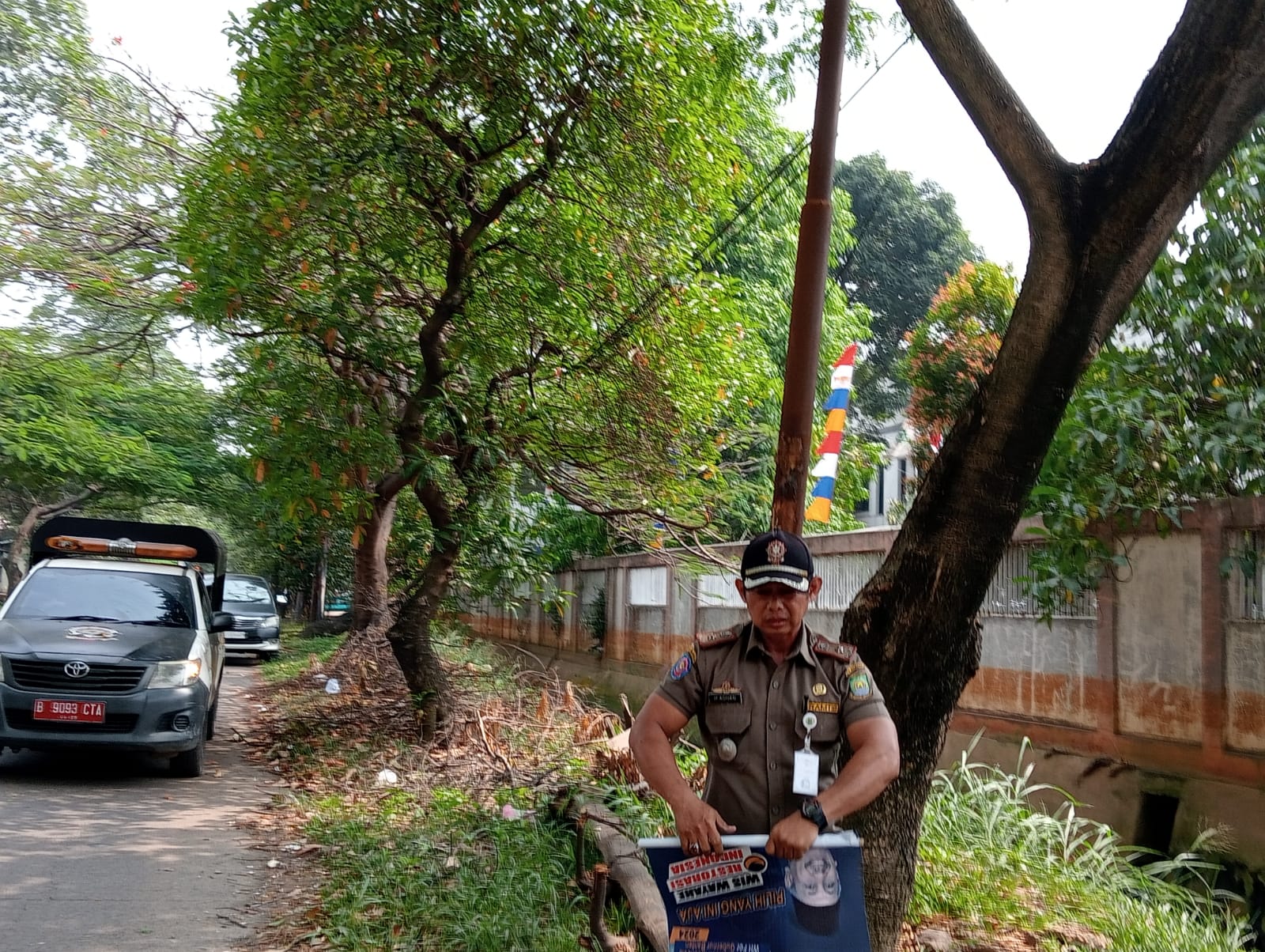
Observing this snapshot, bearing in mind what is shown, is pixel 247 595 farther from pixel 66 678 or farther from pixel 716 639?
pixel 716 639

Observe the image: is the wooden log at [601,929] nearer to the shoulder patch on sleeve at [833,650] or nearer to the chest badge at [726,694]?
the chest badge at [726,694]

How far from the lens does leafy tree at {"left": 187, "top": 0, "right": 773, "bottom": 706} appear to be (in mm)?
8172

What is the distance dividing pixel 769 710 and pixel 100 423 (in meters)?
18.4

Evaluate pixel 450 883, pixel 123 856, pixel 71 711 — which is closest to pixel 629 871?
pixel 450 883

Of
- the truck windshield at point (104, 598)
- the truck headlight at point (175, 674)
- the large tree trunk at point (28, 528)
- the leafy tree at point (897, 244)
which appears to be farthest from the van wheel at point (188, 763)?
the leafy tree at point (897, 244)

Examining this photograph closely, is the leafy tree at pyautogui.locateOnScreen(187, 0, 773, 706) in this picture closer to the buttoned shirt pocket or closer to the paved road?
the paved road

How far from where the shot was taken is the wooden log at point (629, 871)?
4504 mm

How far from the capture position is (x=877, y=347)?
97.0 ft

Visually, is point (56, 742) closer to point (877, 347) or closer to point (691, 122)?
point (691, 122)

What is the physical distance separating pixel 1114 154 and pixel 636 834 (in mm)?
4119

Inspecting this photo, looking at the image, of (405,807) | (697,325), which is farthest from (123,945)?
(697,325)

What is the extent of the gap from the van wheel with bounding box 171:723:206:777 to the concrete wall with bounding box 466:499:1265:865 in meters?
6.37

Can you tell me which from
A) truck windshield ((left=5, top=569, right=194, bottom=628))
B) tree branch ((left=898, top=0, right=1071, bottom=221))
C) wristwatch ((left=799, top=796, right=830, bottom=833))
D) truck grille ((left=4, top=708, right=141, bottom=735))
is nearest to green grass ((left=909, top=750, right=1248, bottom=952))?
wristwatch ((left=799, top=796, right=830, bottom=833))

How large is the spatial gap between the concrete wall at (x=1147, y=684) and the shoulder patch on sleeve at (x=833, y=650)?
4.28 metres
